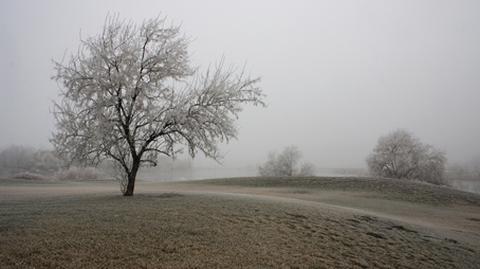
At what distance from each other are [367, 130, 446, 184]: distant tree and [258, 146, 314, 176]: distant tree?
13746 mm

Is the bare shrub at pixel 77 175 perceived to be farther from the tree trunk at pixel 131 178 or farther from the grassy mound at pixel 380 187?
the tree trunk at pixel 131 178

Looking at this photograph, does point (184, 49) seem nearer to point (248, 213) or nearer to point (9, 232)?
point (248, 213)

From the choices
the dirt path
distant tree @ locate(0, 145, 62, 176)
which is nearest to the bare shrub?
distant tree @ locate(0, 145, 62, 176)

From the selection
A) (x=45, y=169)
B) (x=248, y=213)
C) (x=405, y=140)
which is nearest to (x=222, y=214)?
(x=248, y=213)

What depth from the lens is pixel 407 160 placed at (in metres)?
45.0

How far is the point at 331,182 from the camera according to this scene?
1099 inches

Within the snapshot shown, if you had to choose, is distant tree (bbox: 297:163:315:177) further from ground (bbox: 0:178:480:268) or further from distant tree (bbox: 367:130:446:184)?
ground (bbox: 0:178:480:268)

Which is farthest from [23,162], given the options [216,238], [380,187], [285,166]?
[216,238]

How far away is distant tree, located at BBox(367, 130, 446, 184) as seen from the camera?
44.6 m

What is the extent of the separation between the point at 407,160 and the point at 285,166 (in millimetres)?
19812

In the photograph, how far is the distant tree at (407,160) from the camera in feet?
146

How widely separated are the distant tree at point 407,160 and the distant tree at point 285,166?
45.1 ft

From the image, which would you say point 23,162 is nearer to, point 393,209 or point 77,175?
point 77,175

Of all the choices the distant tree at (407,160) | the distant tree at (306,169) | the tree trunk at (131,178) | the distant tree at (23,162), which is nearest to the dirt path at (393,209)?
the tree trunk at (131,178)
